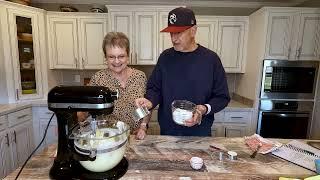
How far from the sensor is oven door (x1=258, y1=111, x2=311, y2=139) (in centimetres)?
248

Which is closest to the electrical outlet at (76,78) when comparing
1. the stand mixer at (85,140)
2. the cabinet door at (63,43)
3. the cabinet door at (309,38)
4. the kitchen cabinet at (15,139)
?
the cabinet door at (63,43)

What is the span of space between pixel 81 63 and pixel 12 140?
1.18m

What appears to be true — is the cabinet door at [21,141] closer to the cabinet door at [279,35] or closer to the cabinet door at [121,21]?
the cabinet door at [121,21]

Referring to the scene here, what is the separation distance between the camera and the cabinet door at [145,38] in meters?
2.62

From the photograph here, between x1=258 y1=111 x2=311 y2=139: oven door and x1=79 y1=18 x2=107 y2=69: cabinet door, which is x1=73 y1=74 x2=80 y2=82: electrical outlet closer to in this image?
x1=79 y1=18 x2=107 y2=69: cabinet door

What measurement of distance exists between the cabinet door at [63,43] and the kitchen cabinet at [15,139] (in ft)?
2.39

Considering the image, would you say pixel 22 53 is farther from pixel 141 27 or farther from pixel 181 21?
pixel 181 21

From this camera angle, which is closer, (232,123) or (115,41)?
(115,41)

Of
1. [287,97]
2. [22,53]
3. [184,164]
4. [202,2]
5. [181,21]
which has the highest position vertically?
[202,2]

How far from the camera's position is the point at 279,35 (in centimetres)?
241

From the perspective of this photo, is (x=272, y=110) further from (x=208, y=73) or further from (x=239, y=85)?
(x=208, y=73)

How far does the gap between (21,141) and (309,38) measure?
3.53 meters

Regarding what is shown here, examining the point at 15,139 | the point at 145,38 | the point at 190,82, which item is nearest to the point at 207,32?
the point at 145,38

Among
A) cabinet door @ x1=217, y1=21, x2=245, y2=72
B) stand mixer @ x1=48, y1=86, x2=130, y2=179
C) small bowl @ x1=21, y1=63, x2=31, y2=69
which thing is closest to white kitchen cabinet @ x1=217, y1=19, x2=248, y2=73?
cabinet door @ x1=217, y1=21, x2=245, y2=72
